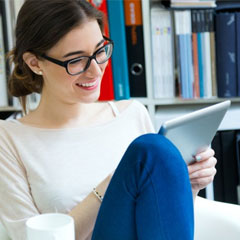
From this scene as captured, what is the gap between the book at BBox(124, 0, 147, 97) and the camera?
5.85 feet

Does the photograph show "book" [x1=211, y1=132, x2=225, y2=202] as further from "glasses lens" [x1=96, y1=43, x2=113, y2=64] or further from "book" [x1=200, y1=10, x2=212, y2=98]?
"glasses lens" [x1=96, y1=43, x2=113, y2=64]

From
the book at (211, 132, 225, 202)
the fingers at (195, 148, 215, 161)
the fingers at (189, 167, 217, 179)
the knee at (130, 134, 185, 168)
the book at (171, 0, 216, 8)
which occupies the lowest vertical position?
the book at (211, 132, 225, 202)

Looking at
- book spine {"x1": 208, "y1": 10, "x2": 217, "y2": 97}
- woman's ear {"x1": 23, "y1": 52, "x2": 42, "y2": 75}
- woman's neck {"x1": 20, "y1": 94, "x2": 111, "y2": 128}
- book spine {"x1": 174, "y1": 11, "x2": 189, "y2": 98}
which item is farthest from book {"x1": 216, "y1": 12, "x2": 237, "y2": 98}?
woman's ear {"x1": 23, "y1": 52, "x2": 42, "y2": 75}

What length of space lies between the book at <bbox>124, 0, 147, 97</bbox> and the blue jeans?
2.83 feet

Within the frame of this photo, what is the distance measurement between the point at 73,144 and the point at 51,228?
611 millimetres

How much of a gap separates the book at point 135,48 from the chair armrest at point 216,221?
635mm

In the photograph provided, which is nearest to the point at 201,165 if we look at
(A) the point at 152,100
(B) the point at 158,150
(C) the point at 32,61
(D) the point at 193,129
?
(D) the point at 193,129

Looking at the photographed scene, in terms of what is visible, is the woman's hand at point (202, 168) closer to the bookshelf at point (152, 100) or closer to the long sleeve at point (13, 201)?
the long sleeve at point (13, 201)

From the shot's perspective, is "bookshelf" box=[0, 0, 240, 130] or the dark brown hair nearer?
the dark brown hair

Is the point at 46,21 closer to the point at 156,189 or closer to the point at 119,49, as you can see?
the point at 156,189

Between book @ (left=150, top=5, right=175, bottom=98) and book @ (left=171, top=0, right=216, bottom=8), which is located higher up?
book @ (left=171, top=0, right=216, bottom=8)

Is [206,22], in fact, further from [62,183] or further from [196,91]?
[62,183]

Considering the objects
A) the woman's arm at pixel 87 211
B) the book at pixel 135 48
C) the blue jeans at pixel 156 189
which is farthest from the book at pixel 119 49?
the blue jeans at pixel 156 189

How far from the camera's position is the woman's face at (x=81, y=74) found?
46.5 inches
